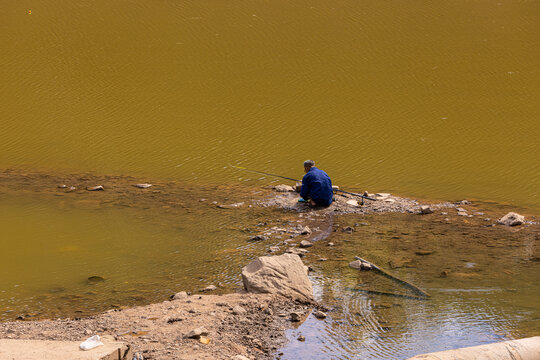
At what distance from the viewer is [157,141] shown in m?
15.4

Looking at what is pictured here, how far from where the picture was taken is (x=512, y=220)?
9398 millimetres

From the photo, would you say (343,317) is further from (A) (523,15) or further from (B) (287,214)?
(A) (523,15)

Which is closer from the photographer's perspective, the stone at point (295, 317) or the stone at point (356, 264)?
the stone at point (295, 317)

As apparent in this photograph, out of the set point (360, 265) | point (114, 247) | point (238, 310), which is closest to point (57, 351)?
point (238, 310)

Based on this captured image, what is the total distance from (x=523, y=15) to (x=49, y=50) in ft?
53.0

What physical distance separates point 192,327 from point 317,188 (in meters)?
4.62

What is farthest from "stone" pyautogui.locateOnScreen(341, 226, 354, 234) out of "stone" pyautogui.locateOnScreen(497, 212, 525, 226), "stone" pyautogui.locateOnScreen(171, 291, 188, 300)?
"stone" pyautogui.locateOnScreen(171, 291, 188, 300)

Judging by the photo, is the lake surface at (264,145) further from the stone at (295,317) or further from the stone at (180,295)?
the stone at (180,295)

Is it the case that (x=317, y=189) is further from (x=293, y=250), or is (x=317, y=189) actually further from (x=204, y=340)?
(x=204, y=340)

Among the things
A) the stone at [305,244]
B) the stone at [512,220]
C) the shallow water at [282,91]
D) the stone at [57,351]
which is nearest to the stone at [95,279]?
the stone at [305,244]

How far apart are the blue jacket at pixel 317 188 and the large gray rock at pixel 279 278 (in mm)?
3021

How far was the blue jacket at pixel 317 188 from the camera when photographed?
33.4 feet

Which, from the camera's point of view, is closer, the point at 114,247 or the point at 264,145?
the point at 114,247

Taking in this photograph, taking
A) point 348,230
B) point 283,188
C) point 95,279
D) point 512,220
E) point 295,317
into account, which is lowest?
point 95,279
